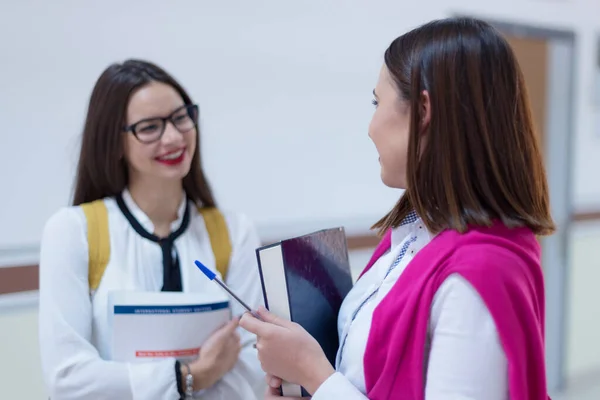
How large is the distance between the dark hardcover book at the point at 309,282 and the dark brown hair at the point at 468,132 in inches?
10.3

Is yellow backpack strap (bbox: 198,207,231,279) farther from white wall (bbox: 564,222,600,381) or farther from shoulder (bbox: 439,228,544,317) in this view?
white wall (bbox: 564,222,600,381)

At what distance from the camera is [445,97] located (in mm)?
846

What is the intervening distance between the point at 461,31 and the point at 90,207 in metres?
0.95

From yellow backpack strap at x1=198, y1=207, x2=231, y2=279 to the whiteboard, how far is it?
2.10 feet

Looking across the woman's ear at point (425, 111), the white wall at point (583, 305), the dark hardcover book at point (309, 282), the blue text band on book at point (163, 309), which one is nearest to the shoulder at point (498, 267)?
the woman's ear at point (425, 111)

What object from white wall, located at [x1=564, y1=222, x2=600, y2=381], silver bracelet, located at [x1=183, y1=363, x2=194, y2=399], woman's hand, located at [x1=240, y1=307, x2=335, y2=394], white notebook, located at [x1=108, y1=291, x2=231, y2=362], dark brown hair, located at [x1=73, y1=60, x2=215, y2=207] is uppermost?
dark brown hair, located at [x1=73, y1=60, x2=215, y2=207]

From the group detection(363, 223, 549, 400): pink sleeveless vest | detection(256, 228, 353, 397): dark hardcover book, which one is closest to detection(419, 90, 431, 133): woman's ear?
detection(363, 223, 549, 400): pink sleeveless vest

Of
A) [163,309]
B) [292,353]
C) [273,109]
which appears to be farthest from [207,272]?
[273,109]

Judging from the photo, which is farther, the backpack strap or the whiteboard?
the whiteboard

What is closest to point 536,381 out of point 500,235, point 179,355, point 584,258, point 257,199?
point 500,235

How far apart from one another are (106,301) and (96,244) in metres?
0.13

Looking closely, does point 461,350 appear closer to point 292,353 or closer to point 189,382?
point 292,353

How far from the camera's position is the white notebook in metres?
1.26

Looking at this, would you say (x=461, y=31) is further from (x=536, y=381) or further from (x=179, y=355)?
(x=179, y=355)
